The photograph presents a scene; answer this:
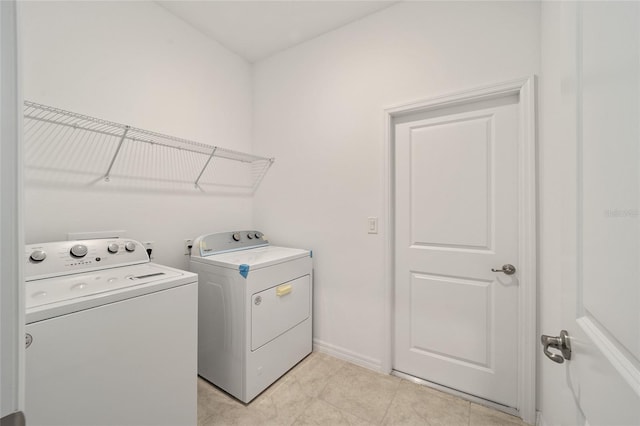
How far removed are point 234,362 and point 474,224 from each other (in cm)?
183

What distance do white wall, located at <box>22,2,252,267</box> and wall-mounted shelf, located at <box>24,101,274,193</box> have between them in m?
0.08

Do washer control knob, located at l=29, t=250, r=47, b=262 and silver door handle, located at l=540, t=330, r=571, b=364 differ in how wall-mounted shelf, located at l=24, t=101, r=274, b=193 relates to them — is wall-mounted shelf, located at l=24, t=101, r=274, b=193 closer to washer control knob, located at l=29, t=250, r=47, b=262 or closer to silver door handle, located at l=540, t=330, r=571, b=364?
washer control knob, located at l=29, t=250, r=47, b=262

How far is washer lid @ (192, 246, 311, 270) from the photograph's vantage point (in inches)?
68.6

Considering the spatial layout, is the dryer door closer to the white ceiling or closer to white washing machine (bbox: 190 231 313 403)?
white washing machine (bbox: 190 231 313 403)

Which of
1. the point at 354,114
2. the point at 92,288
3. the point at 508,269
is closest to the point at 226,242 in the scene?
the point at 92,288

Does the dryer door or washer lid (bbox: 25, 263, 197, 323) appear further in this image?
the dryer door

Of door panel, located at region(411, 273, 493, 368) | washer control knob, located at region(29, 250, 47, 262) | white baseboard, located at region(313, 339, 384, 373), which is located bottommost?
white baseboard, located at region(313, 339, 384, 373)

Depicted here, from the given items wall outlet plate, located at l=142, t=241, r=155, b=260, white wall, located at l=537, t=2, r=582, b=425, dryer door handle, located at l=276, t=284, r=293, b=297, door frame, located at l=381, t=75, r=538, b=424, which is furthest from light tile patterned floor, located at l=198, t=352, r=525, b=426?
wall outlet plate, located at l=142, t=241, r=155, b=260

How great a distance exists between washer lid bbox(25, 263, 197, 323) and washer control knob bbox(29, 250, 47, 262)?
0.10m

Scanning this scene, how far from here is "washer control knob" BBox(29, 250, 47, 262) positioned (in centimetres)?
126

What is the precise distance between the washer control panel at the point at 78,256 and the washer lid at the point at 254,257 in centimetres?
43

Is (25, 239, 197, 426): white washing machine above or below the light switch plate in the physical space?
below

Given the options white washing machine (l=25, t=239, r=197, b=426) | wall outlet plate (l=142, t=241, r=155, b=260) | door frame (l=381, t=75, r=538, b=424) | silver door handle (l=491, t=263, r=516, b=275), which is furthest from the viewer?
→ wall outlet plate (l=142, t=241, r=155, b=260)

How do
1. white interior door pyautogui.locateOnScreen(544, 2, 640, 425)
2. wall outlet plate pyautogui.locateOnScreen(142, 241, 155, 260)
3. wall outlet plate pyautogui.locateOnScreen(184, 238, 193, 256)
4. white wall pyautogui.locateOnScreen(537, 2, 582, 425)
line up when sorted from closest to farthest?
white interior door pyautogui.locateOnScreen(544, 2, 640, 425) < white wall pyautogui.locateOnScreen(537, 2, 582, 425) < wall outlet plate pyautogui.locateOnScreen(142, 241, 155, 260) < wall outlet plate pyautogui.locateOnScreen(184, 238, 193, 256)
